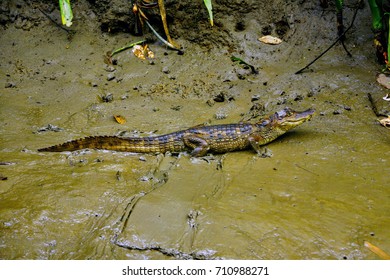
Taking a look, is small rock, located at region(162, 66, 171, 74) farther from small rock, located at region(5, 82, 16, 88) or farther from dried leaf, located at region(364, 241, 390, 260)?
dried leaf, located at region(364, 241, 390, 260)

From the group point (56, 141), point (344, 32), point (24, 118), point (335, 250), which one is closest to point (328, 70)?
point (344, 32)

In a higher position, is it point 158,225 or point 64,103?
point 158,225

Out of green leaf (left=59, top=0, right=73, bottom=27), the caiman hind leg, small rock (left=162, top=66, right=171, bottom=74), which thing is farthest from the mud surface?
green leaf (left=59, top=0, right=73, bottom=27)

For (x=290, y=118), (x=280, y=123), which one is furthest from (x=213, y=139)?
(x=290, y=118)

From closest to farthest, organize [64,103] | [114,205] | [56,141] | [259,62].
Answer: [114,205]
[56,141]
[64,103]
[259,62]

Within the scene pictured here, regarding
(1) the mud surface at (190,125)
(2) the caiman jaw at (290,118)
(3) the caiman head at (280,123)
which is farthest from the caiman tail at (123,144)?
(2) the caiman jaw at (290,118)

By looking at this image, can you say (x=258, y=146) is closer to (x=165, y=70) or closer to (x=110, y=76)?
(x=165, y=70)
